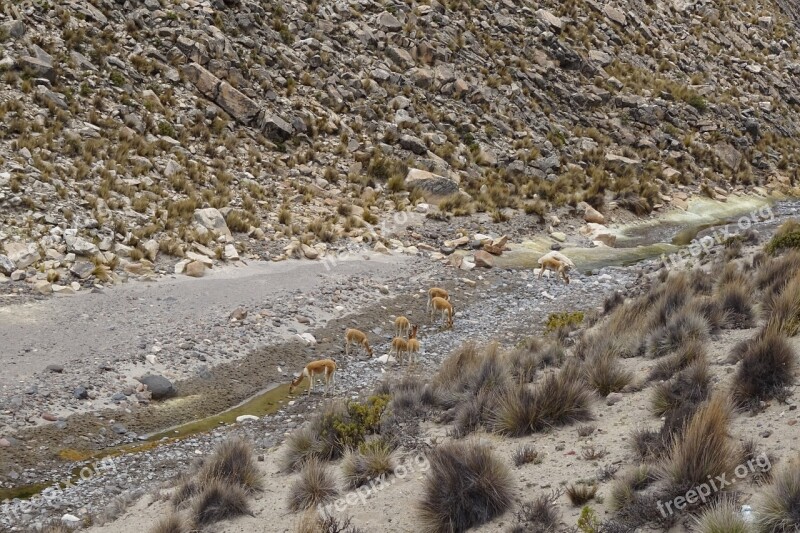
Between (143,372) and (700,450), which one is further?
(143,372)

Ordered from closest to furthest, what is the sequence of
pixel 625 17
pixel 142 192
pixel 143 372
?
pixel 143 372 → pixel 142 192 → pixel 625 17

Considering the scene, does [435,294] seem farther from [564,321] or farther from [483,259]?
[483,259]

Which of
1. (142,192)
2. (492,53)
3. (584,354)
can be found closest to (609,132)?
(492,53)

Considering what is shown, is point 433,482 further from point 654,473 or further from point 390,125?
point 390,125

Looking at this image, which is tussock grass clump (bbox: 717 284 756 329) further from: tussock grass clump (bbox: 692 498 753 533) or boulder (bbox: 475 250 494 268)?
boulder (bbox: 475 250 494 268)

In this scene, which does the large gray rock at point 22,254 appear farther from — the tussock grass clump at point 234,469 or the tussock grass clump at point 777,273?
the tussock grass clump at point 777,273

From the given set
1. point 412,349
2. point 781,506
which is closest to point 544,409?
point 781,506

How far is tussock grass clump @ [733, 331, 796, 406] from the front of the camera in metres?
6.99

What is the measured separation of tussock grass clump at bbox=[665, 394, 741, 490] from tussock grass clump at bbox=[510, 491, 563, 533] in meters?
0.96

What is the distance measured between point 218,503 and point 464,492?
2734mm

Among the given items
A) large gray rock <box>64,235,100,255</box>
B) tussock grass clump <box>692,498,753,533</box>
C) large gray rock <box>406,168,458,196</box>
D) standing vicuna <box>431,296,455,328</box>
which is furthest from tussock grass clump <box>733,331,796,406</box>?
large gray rock <box>406,168,458,196</box>

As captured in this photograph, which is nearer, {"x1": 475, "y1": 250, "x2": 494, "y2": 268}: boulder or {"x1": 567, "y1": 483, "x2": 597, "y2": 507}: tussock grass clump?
{"x1": 567, "y1": 483, "x2": 597, "y2": 507}: tussock grass clump

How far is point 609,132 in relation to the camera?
3350 centimetres

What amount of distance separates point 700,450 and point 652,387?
2.45 m
